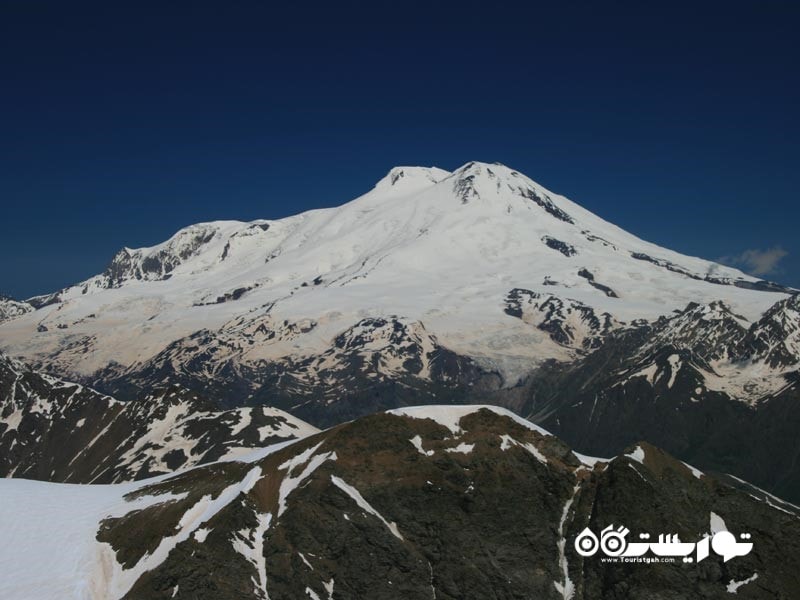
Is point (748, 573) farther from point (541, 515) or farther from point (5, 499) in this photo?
point (5, 499)

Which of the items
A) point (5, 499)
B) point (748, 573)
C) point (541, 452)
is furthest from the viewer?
point (5, 499)

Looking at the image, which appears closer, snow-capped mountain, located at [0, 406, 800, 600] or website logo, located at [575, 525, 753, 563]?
website logo, located at [575, 525, 753, 563]

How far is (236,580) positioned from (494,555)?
41918mm

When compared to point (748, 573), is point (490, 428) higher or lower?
higher

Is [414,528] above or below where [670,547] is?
above

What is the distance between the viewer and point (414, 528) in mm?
133000

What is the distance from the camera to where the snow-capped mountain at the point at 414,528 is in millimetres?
123500

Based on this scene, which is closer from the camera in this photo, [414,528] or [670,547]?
[670,547]

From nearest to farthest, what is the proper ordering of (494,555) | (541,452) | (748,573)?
1. (748,573)
2. (494,555)
3. (541,452)

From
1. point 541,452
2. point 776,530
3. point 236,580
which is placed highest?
point 541,452

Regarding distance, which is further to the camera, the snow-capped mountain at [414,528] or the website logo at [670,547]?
the snow-capped mountain at [414,528]

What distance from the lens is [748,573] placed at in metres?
121

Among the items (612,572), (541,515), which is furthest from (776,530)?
(541,515)

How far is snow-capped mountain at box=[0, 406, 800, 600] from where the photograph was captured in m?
124
